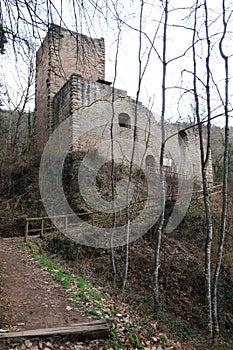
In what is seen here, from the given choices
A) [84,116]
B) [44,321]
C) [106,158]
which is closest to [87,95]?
[84,116]

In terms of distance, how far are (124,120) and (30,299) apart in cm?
1055

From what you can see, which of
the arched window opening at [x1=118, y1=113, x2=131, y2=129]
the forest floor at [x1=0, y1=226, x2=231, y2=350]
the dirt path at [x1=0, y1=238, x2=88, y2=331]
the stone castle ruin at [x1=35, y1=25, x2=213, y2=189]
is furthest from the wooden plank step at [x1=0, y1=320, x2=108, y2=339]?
the arched window opening at [x1=118, y1=113, x2=131, y2=129]

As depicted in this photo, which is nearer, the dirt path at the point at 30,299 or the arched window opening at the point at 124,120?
the dirt path at the point at 30,299

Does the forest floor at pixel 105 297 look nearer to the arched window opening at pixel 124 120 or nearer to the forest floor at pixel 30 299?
the forest floor at pixel 30 299

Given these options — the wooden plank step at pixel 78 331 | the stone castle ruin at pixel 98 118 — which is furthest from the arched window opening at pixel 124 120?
the wooden plank step at pixel 78 331

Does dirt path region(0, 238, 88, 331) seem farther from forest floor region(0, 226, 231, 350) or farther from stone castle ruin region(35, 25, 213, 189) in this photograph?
stone castle ruin region(35, 25, 213, 189)

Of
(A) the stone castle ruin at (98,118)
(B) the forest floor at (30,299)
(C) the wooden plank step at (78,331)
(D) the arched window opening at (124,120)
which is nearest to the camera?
(C) the wooden plank step at (78,331)

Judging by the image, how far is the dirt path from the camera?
3.56 metres

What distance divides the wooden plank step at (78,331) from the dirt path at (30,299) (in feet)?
0.55

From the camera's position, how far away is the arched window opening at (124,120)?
44.2ft

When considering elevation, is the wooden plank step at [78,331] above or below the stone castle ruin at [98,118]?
below

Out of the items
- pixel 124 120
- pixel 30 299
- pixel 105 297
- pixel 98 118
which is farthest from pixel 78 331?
pixel 124 120

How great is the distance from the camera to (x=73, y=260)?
8.04m

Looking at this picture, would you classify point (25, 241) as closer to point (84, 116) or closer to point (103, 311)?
point (103, 311)
